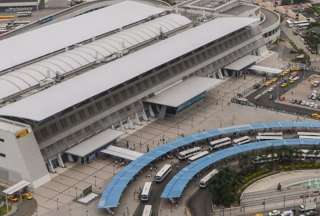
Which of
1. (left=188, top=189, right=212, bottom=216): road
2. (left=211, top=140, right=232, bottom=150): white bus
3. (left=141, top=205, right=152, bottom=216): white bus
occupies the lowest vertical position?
(left=188, top=189, right=212, bottom=216): road

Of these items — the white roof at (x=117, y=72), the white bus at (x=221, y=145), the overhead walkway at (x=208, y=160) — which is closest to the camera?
the overhead walkway at (x=208, y=160)

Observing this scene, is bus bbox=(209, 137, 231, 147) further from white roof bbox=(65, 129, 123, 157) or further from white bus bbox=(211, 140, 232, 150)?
white roof bbox=(65, 129, 123, 157)

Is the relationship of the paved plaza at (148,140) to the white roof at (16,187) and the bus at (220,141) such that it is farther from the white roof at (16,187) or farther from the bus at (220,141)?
the bus at (220,141)

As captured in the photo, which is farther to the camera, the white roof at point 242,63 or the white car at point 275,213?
the white roof at point 242,63

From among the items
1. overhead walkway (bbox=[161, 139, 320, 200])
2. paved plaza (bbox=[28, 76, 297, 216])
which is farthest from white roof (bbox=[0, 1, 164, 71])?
overhead walkway (bbox=[161, 139, 320, 200])

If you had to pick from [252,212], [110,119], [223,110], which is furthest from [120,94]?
[252,212]

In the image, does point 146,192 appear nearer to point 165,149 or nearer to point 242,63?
point 165,149

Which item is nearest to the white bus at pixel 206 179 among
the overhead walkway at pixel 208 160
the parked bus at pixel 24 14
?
the overhead walkway at pixel 208 160

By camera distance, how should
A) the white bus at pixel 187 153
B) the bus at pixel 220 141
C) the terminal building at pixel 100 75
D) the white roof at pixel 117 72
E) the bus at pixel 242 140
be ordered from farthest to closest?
the bus at pixel 242 140, the bus at pixel 220 141, the white bus at pixel 187 153, the white roof at pixel 117 72, the terminal building at pixel 100 75
